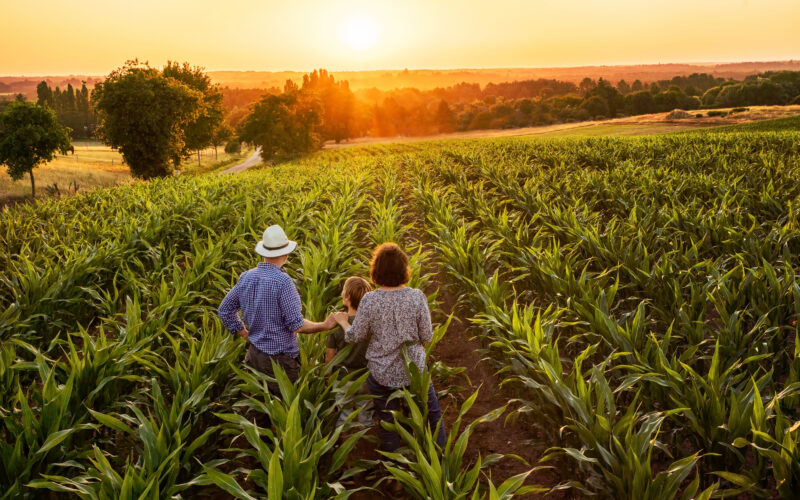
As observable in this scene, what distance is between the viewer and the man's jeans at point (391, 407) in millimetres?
3539

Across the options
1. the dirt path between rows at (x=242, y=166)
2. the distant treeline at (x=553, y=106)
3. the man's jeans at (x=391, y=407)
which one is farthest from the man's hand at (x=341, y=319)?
the distant treeline at (x=553, y=106)

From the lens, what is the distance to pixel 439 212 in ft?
31.2

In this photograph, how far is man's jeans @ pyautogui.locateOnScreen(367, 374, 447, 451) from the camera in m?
3.54

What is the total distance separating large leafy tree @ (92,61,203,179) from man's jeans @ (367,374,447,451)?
128 feet

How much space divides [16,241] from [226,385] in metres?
7.13

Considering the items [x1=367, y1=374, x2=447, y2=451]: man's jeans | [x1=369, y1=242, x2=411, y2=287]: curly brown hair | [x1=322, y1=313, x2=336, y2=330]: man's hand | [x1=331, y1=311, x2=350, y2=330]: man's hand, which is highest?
[x1=369, y1=242, x2=411, y2=287]: curly brown hair

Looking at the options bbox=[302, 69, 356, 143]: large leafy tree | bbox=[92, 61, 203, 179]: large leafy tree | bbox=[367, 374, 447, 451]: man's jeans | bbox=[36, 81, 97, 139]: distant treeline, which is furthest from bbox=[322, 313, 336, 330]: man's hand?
bbox=[36, 81, 97, 139]: distant treeline

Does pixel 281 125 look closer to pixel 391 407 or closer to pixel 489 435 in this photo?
pixel 489 435

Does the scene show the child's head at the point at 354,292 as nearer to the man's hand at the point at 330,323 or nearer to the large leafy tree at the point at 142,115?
the man's hand at the point at 330,323

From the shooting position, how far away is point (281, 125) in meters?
60.1

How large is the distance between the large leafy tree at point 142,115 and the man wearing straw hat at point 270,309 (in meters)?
38.2

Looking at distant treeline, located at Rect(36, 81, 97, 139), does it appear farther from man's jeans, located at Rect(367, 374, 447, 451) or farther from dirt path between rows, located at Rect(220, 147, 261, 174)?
man's jeans, located at Rect(367, 374, 447, 451)

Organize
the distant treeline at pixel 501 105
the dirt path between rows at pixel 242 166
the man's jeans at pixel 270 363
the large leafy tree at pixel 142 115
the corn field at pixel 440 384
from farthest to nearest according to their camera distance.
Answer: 1. the distant treeline at pixel 501 105
2. the dirt path between rows at pixel 242 166
3. the large leafy tree at pixel 142 115
4. the man's jeans at pixel 270 363
5. the corn field at pixel 440 384

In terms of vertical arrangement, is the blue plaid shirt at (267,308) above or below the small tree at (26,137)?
below
